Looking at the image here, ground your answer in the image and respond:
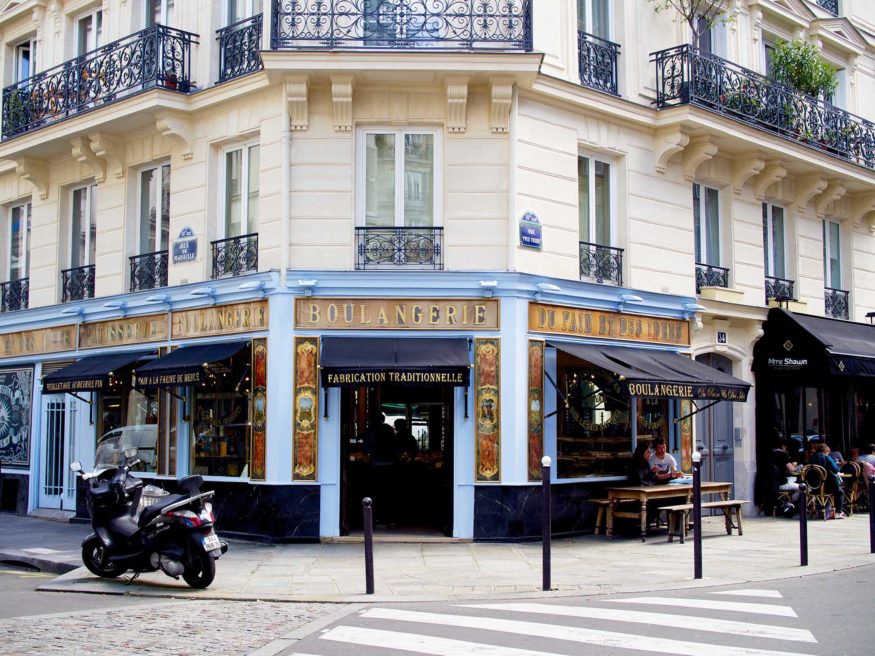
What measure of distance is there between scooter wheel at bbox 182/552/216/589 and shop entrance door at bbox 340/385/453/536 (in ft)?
12.8

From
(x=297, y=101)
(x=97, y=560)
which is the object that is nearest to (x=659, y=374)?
(x=297, y=101)

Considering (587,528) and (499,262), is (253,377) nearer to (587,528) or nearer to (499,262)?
(499,262)

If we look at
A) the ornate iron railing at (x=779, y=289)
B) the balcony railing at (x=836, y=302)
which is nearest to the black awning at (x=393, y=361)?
the ornate iron railing at (x=779, y=289)

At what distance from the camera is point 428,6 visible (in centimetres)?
1360

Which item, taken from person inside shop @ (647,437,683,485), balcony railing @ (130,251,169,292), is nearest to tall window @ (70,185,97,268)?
balcony railing @ (130,251,169,292)

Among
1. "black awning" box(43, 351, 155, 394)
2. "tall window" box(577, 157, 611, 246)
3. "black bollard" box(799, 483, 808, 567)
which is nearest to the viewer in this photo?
"black bollard" box(799, 483, 808, 567)

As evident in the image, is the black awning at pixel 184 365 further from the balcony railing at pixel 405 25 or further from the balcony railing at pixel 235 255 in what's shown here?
the balcony railing at pixel 405 25

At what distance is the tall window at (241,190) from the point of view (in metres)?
14.3

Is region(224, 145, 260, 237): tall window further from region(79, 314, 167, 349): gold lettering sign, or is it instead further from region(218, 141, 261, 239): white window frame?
region(79, 314, 167, 349): gold lettering sign

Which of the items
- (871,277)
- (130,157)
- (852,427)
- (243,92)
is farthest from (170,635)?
(871,277)

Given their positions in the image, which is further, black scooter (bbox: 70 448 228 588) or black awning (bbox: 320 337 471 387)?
black awning (bbox: 320 337 471 387)

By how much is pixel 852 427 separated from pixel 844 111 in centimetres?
589

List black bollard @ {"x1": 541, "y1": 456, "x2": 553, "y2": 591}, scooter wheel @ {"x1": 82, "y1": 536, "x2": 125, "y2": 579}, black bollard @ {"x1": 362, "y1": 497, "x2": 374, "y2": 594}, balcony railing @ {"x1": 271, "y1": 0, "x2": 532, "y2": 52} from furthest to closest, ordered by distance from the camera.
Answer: balcony railing @ {"x1": 271, "y1": 0, "x2": 532, "y2": 52} < scooter wheel @ {"x1": 82, "y1": 536, "x2": 125, "y2": 579} < black bollard @ {"x1": 541, "y1": 456, "x2": 553, "y2": 591} < black bollard @ {"x1": 362, "y1": 497, "x2": 374, "y2": 594}

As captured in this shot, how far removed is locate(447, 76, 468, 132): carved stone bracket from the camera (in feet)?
43.8
